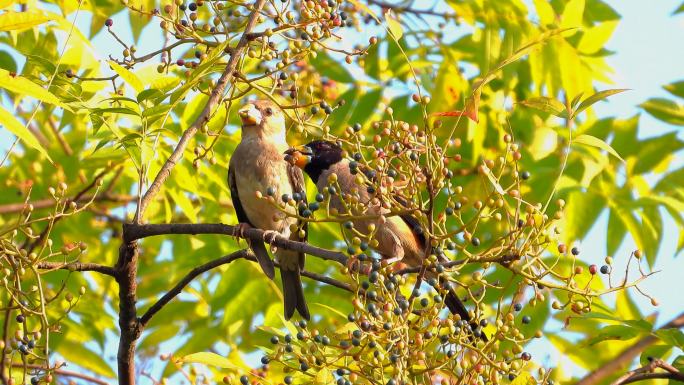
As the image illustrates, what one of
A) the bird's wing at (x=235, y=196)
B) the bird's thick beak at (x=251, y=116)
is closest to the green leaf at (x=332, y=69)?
the bird's thick beak at (x=251, y=116)

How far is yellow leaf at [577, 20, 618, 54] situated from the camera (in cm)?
593

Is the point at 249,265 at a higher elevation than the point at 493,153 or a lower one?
lower

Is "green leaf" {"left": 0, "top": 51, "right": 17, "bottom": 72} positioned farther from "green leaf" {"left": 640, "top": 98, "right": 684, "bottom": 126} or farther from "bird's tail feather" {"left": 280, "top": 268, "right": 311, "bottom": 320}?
"green leaf" {"left": 640, "top": 98, "right": 684, "bottom": 126}

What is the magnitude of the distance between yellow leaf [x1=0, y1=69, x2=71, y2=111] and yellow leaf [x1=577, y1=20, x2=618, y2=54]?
3.60m

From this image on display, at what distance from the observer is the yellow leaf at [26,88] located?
3.25m

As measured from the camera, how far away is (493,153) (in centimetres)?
725

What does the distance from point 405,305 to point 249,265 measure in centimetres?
280

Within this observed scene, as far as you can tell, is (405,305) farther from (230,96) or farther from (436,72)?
(436,72)

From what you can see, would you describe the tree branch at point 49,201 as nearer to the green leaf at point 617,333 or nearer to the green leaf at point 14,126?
the green leaf at point 14,126

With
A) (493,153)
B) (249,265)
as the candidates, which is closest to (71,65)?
(249,265)

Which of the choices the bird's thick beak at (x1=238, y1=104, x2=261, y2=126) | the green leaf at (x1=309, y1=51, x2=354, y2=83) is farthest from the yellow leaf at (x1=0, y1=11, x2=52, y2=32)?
the green leaf at (x1=309, y1=51, x2=354, y2=83)

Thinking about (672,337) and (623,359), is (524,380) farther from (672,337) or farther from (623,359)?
(623,359)

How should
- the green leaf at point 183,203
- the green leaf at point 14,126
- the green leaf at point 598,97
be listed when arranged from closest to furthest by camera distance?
the green leaf at point 598,97 → the green leaf at point 14,126 → the green leaf at point 183,203

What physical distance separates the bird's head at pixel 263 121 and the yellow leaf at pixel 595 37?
73.1 inches
